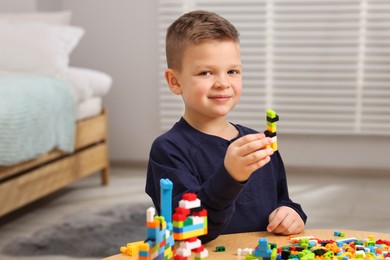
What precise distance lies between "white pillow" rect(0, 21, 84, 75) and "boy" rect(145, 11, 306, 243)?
7.20ft

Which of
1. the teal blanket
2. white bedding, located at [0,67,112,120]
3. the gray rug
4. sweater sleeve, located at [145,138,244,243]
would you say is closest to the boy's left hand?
sweater sleeve, located at [145,138,244,243]

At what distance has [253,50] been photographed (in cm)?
402

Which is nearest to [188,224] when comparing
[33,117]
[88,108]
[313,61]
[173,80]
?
[173,80]

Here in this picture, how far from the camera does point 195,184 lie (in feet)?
3.70

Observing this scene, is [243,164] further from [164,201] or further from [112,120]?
[112,120]

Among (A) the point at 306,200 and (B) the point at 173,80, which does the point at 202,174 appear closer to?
(B) the point at 173,80

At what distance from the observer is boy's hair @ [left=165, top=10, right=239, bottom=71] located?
3.80ft

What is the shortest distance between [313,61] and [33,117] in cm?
178

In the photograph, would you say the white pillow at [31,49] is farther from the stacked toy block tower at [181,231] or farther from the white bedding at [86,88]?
the stacked toy block tower at [181,231]

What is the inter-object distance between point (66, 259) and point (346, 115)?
2.05 meters

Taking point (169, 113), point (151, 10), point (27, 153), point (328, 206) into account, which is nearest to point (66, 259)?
point (27, 153)

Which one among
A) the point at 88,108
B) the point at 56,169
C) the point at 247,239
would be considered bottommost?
the point at 56,169

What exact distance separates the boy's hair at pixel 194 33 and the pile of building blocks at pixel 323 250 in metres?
0.37

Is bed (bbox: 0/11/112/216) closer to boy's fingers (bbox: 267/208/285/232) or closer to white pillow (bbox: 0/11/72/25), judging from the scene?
white pillow (bbox: 0/11/72/25)
